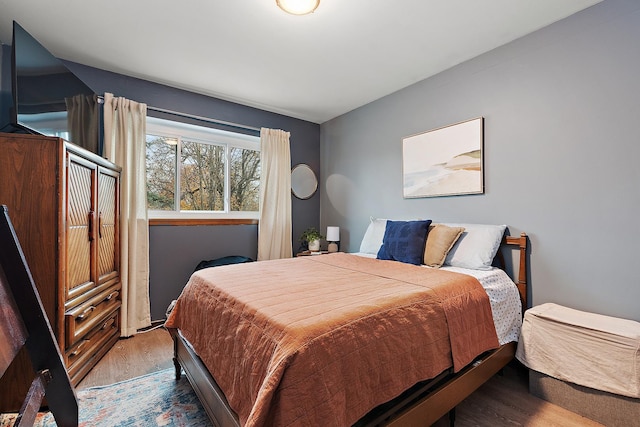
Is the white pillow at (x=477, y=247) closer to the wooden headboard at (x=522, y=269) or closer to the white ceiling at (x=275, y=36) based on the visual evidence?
the wooden headboard at (x=522, y=269)

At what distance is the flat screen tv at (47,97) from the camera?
1.82 meters

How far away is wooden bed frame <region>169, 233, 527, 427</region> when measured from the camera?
1.23 metres

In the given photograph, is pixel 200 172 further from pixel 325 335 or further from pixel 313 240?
pixel 325 335

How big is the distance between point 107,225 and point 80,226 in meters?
0.48

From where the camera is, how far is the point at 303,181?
426 cm

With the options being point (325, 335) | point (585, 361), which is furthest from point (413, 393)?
point (585, 361)

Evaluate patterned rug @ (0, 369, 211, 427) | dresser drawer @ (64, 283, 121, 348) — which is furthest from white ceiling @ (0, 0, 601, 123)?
patterned rug @ (0, 369, 211, 427)

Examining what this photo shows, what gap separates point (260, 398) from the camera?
944 millimetres

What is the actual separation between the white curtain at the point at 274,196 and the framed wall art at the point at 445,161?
1.57 meters

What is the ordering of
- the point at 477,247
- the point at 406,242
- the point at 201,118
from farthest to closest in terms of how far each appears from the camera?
the point at 201,118, the point at 406,242, the point at 477,247

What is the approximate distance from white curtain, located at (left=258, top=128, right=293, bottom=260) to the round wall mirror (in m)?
0.23

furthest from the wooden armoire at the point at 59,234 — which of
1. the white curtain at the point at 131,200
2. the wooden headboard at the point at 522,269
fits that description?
the wooden headboard at the point at 522,269

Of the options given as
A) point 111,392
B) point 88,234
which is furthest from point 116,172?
point 111,392

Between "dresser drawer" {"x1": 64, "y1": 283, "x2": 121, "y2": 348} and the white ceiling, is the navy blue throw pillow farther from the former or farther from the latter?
"dresser drawer" {"x1": 64, "y1": 283, "x2": 121, "y2": 348}
